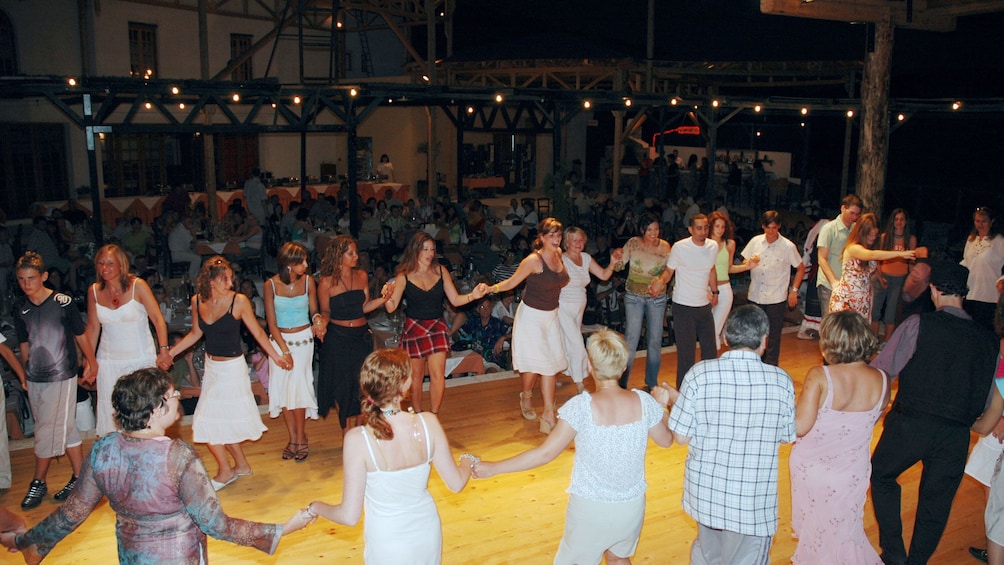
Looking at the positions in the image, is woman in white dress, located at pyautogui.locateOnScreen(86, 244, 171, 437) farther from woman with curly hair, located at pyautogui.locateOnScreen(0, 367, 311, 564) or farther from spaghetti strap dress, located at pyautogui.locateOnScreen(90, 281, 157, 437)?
woman with curly hair, located at pyautogui.locateOnScreen(0, 367, 311, 564)

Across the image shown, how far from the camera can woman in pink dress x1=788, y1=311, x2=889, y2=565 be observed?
3.39 metres

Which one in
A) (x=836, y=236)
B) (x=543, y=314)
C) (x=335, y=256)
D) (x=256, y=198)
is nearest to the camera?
(x=335, y=256)

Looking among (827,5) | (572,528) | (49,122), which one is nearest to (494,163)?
(49,122)

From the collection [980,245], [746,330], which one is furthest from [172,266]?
[746,330]

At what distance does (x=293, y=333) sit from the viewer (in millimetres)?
5191

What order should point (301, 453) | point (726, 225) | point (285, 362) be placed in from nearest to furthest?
point (285, 362) → point (301, 453) → point (726, 225)

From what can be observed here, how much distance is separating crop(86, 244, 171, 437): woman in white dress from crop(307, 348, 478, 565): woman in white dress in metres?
2.26

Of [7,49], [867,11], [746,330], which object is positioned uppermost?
[7,49]

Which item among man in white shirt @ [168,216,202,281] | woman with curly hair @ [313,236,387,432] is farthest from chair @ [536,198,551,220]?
woman with curly hair @ [313,236,387,432]

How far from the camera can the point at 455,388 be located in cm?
675

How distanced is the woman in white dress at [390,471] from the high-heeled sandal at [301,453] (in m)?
2.38

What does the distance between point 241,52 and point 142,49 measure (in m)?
2.71

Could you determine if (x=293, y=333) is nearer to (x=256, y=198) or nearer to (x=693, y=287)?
(x=693, y=287)

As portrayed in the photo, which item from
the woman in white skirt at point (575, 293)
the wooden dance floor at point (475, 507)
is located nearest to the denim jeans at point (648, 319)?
the woman in white skirt at point (575, 293)
